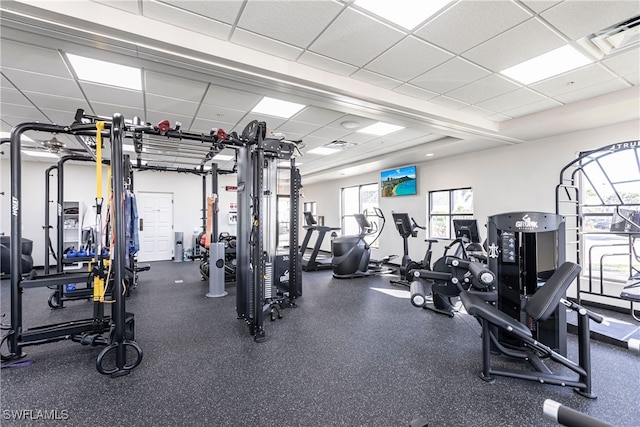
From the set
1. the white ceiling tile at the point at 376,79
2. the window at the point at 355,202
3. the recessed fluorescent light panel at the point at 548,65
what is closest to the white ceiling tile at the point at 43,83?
the white ceiling tile at the point at 376,79

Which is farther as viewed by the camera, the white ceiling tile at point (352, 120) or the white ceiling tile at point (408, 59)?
the white ceiling tile at point (352, 120)

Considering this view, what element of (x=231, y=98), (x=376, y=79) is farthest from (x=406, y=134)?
(x=231, y=98)

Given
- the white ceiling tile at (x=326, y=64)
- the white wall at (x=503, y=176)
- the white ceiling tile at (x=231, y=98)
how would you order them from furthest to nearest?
the white wall at (x=503, y=176) → the white ceiling tile at (x=231, y=98) → the white ceiling tile at (x=326, y=64)

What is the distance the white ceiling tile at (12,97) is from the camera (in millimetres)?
3605

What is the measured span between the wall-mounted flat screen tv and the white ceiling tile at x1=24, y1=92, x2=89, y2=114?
6.73 metres


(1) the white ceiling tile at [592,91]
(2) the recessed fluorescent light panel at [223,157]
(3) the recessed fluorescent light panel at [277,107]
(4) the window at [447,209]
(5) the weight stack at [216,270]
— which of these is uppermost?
(3) the recessed fluorescent light panel at [277,107]

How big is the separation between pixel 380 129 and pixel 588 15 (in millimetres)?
3188

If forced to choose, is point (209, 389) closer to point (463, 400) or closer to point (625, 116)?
point (463, 400)

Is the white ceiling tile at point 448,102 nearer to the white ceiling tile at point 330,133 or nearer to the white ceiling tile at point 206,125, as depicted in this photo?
the white ceiling tile at point 330,133

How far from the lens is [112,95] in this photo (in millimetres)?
3793

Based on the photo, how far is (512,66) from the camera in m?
3.20

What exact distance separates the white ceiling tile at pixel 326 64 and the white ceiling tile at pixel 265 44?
0.11 m

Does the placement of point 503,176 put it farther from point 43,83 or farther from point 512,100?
point 43,83

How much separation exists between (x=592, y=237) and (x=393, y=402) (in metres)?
4.83
